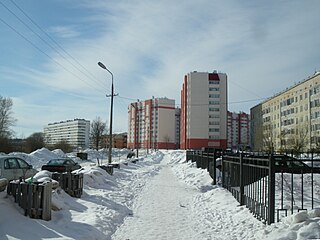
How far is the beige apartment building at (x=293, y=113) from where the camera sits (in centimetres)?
6069

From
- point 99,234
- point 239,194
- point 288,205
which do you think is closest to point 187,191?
point 239,194

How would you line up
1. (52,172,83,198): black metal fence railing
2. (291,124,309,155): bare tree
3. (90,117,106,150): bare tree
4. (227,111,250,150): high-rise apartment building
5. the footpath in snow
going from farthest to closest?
1. (227,111,250,150): high-rise apartment building
2. (90,117,106,150): bare tree
3. (291,124,309,155): bare tree
4. (52,172,83,198): black metal fence railing
5. the footpath in snow

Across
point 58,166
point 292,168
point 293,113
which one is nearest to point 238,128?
point 293,113

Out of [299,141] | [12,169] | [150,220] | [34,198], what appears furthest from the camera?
[299,141]

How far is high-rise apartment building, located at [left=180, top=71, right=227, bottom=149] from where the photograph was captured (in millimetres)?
97062

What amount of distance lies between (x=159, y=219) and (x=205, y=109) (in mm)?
89929

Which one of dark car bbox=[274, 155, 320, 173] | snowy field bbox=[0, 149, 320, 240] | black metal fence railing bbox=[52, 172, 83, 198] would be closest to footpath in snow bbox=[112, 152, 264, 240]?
snowy field bbox=[0, 149, 320, 240]

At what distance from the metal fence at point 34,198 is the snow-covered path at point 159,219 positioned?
5.09 ft

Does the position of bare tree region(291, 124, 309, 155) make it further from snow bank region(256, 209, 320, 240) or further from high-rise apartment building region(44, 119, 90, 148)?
high-rise apartment building region(44, 119, 90, 148)

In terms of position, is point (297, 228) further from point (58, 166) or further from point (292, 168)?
point (58, 166)

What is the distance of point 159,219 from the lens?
858 cm

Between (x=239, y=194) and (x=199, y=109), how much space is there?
8821 cm

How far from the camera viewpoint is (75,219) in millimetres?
7812

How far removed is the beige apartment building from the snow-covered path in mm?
42860
